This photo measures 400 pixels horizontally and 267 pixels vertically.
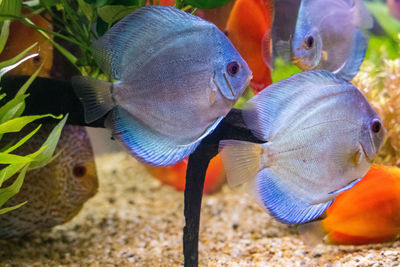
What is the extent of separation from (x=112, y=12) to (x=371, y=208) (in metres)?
1.72

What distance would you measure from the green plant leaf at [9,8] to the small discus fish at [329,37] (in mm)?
1377

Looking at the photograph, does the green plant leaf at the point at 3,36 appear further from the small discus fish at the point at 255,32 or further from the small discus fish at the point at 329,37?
the small discus fish at the point at 329,37

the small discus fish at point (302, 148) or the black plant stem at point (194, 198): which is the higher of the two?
the small discus fish at point (302, 148)

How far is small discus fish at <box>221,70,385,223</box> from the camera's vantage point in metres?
1.44

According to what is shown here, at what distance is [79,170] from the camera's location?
2578mm

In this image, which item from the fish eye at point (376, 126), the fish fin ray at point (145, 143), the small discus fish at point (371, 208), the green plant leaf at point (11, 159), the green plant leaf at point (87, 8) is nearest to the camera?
the fish fin ray at point (145, 143)

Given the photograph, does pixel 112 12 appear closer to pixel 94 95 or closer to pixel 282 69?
pixel 94 95

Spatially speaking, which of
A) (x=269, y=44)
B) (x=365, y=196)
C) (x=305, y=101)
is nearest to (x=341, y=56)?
(x=269, y=44)

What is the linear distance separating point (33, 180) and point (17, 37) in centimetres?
86

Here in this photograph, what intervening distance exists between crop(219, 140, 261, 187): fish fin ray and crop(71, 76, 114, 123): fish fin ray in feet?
1.54

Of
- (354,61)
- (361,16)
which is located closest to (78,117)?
(354,61)

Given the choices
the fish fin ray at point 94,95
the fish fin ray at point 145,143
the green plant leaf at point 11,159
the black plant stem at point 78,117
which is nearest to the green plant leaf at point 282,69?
the black plant stem at point 78,117

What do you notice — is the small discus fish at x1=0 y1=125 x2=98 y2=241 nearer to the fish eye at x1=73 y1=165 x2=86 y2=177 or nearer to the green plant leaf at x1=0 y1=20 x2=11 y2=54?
the fish eye at x1=73 y1=165 x2=86 y2=177

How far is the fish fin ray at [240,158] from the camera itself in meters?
1.41
